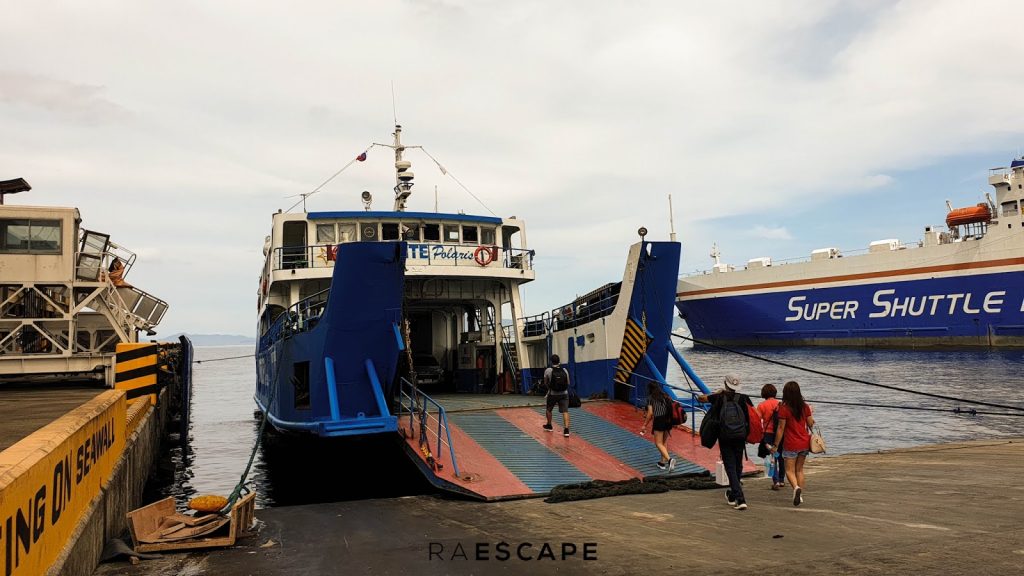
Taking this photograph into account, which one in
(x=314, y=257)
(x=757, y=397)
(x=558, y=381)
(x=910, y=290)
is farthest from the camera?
(x=910, y=290)

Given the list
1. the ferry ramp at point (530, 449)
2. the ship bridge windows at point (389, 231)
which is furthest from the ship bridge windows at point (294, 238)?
the ferry ramp at point (530, 449)

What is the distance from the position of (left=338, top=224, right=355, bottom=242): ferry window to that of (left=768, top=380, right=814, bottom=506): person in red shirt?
35.0 ft

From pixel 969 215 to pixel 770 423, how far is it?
50.1m

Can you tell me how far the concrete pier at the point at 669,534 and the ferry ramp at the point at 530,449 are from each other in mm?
494

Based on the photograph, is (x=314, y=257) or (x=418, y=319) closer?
(x=314, y=257)

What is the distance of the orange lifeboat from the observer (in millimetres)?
48344

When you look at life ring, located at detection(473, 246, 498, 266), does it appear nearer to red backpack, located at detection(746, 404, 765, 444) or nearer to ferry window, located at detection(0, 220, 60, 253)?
red backpack, located at detection(746, 404, 765, 444)

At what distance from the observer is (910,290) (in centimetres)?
4688

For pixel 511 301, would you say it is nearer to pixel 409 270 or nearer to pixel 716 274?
pixel 409 270

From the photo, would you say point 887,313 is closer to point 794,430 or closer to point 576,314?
point 576,314

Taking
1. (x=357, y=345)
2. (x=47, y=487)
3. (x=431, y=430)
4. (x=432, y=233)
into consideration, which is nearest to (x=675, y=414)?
(x=431, y=430)

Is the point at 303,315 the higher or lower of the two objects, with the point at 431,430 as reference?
higher

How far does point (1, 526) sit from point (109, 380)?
14.0 metres

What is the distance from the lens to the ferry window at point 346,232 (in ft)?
51.8
